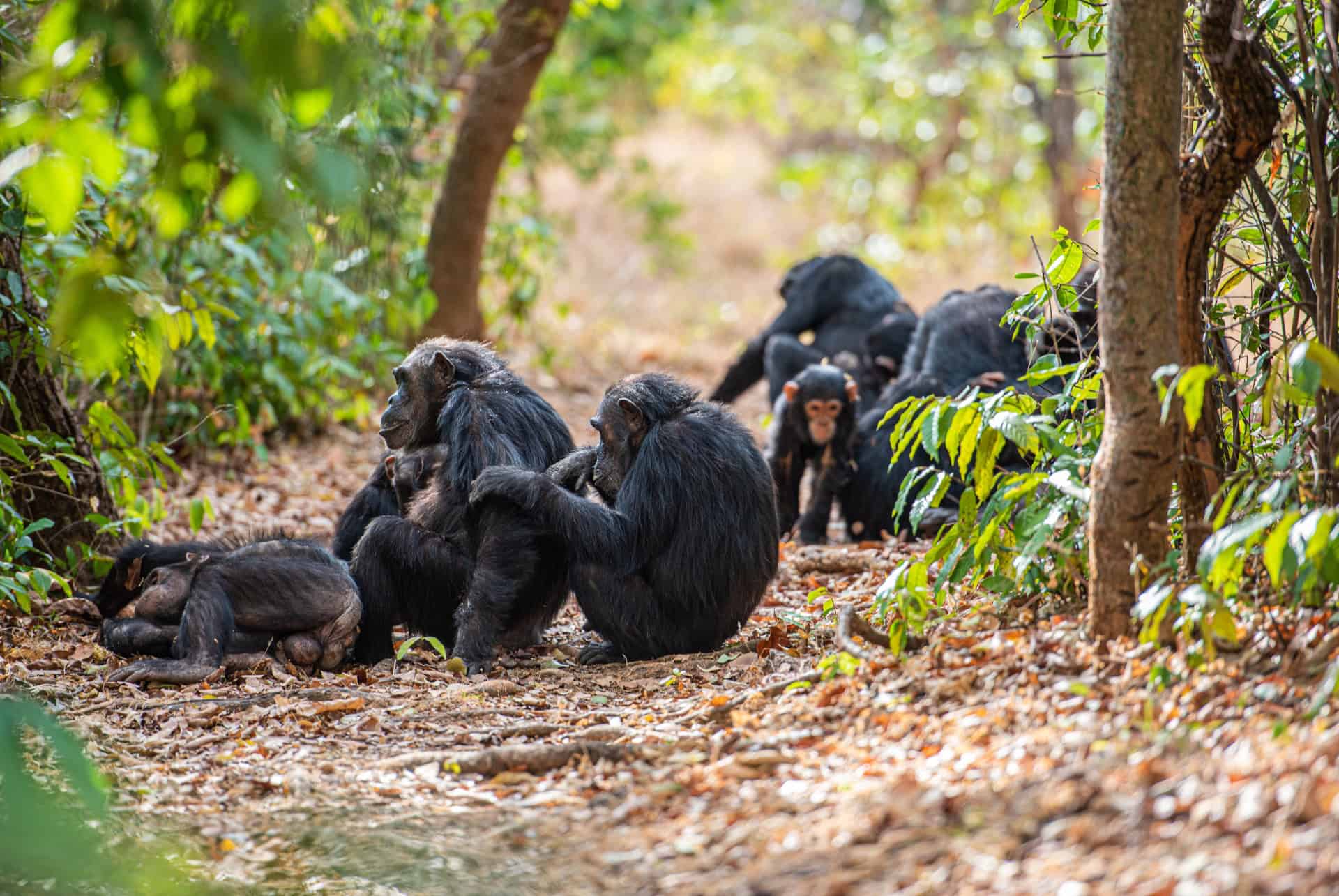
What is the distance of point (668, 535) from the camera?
4.77m

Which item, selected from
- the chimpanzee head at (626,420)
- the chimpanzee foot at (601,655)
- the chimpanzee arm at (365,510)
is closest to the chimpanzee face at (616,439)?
the chimpanzee head at (626,420)

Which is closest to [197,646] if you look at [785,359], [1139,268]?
[1139,268]

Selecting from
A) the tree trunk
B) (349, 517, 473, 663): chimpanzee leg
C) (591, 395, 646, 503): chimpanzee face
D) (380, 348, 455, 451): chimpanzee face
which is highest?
the tree trunk

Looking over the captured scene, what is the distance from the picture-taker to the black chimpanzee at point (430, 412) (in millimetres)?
5246

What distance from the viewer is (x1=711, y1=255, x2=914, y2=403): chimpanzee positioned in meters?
8.69

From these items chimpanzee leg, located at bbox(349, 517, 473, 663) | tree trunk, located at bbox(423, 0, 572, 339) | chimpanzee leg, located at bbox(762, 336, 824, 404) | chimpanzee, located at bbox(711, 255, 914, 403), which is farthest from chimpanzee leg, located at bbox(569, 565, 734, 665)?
tree trunk, located at bbox(423, 0, 572, 339)

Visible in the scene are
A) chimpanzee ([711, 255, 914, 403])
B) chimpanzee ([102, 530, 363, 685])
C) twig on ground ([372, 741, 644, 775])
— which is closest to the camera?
twig on ground ([372, 741, 644, 775])

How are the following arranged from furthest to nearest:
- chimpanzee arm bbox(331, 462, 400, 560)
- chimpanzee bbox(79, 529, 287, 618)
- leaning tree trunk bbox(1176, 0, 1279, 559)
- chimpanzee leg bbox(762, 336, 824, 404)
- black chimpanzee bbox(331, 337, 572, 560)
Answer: chimpanzee leg bbox(762, 336, 824, 404) → chimpanzee arm bbox(331, 462, 400, 560) → black chimpanzee bbox(331, 337, 572, 560) → chimpanzee bbox(79, 529, 287, 618) → leaning tree trunk bbox(1176, 0, 1279, 559)

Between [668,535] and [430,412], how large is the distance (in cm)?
121

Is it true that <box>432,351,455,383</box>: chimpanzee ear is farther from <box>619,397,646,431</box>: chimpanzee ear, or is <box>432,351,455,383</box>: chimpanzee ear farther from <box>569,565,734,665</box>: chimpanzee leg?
<box>569,565,734,665</box>: chimpanzee leg

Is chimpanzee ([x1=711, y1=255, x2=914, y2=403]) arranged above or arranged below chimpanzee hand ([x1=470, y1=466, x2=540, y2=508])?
above

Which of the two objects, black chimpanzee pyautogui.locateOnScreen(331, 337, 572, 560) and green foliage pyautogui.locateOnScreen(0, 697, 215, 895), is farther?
black chimpanzee pyautogui.locateOnScreen(331, 337, 572, 560)

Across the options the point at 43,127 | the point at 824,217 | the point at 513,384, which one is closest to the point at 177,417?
the point at 513,384

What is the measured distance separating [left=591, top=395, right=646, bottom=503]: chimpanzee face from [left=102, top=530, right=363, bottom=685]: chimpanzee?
3.32 feet
